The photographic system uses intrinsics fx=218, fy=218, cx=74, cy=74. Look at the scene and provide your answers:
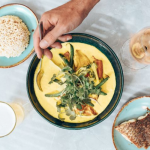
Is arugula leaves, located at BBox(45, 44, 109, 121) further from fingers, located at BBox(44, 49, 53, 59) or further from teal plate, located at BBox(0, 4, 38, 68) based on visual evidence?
teal plate, located at BBox(0, 4, 38, 68)

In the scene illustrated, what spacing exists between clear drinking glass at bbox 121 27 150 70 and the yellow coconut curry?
12 cm

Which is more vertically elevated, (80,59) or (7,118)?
(80,59)

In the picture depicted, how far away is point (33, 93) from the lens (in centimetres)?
107

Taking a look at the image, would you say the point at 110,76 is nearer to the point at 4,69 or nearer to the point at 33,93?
the point at 33,93

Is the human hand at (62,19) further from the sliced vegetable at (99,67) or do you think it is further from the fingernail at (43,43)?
the sliced vegetable at (99,67)

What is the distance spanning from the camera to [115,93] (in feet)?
3.35

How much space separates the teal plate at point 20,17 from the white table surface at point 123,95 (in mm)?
43

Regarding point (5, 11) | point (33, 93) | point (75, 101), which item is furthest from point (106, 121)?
point (5, 11)

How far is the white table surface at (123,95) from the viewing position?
109 cm

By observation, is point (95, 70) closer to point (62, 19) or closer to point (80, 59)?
point (80, 59)

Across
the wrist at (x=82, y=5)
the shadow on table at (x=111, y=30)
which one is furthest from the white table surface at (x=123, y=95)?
the wrist at (x=82, y=5)

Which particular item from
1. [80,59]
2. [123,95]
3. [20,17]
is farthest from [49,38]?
[123,95]

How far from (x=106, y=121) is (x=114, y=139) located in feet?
0.31

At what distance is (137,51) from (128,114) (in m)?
0.31
